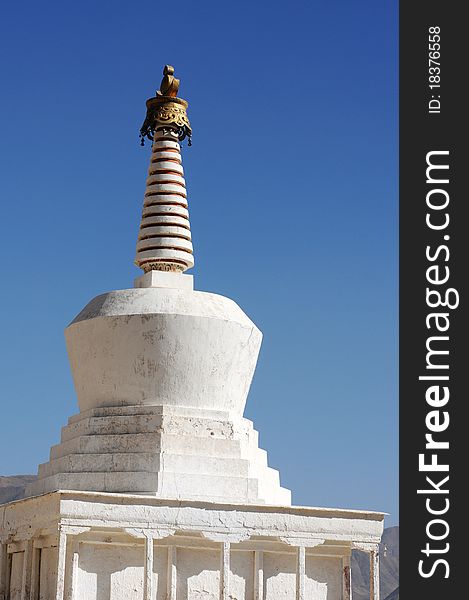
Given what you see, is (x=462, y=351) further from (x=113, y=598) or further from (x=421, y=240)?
(x=113, y=598)

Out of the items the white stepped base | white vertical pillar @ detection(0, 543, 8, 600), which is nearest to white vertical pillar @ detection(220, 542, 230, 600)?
the white stepped base

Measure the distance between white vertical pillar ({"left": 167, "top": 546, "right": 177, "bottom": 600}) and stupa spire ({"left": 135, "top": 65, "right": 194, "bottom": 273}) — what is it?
211 inches

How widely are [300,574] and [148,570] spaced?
8.36 feet

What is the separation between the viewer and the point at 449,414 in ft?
51.1

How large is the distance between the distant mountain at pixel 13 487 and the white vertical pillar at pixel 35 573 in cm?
5967

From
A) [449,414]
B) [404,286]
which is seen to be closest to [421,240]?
[404,286]

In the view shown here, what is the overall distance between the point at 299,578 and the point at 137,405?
3.91m

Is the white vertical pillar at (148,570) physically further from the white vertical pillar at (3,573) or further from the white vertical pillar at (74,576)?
the white vertical pillar at (3,573)

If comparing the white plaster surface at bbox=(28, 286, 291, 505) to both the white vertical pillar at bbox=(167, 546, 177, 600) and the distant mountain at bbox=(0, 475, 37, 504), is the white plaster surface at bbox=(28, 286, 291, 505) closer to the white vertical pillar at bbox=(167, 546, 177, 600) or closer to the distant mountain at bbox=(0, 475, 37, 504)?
the white vertical pillar at bbox=(167, 546, 177, 600)

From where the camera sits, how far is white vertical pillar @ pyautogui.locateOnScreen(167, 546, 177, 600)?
18.2 meters

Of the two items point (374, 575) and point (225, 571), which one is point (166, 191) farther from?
point (374, 575)

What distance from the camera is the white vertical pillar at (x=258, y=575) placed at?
741 inches

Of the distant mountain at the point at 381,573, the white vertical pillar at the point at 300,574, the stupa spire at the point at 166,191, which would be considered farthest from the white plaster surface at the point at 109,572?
the distant mountain at the point at 381,573

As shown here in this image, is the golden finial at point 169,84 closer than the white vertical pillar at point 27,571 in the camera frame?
No
